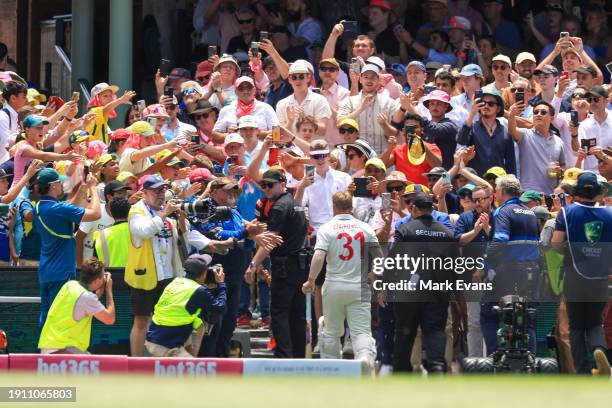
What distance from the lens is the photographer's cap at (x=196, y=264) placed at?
14.3 meters

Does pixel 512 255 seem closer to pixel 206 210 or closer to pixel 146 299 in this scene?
pixel 206 210

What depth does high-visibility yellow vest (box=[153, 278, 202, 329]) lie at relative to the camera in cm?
1407

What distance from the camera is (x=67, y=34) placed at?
977 inches

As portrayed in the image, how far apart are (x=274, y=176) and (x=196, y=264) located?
163cm

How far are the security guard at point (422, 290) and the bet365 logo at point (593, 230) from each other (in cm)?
122

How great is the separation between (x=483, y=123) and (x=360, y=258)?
3156mm

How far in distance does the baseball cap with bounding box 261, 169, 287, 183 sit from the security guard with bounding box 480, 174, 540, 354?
2104 millimetres

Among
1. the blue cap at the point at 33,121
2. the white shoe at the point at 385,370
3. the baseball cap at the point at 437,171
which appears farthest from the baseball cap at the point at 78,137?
the white shoe at the point at 385,370

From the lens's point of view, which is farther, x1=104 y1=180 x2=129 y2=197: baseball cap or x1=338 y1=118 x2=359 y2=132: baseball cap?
x1=338 y1=118 x2=359 y2=132: baseball cap

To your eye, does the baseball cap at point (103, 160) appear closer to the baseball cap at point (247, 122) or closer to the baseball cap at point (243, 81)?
the baseball cap at point (247, 122)

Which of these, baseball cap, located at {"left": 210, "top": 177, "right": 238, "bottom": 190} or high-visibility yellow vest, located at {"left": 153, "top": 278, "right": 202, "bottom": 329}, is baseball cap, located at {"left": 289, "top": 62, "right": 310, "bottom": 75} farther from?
high-visibility yellow vest, located at {"left": 153, "top": 278, "right": 202, "bottom": 329}

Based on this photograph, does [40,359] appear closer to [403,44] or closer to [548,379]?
[548,379]

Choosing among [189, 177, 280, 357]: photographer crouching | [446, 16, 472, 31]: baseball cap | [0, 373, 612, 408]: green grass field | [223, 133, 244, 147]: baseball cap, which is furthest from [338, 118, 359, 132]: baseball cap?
[0, 373, 612, 408]: green grass field

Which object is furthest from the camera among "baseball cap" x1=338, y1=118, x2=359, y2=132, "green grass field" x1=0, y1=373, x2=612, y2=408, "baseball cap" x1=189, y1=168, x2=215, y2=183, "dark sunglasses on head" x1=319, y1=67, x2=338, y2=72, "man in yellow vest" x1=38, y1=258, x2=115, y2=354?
"dark sunglasses on head" x1=319, y1=67, x2=338, y2=72
